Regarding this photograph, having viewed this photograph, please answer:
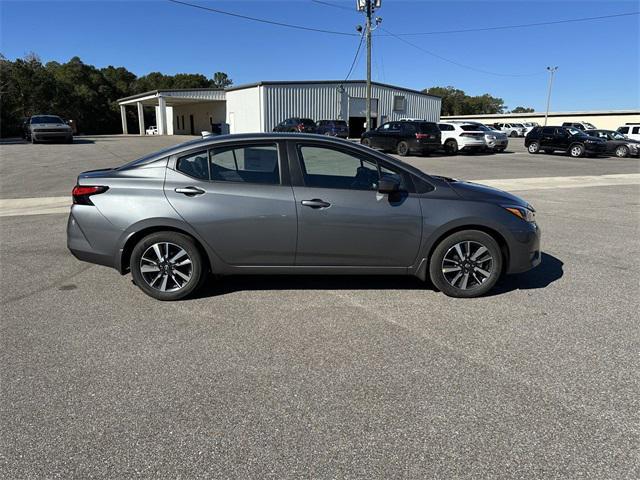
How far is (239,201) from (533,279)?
11.2 ft

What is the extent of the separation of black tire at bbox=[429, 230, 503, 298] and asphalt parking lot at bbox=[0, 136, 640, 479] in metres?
0.17

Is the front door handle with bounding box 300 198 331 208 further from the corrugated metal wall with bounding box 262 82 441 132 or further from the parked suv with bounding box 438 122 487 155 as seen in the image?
the corrugated metal wall with bounding box 262 82 441 132

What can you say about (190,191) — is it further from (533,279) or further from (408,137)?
(408,137)

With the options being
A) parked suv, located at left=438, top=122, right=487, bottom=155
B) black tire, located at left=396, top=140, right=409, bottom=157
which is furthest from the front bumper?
parked suv, located at left=438, top=122, right=487, bottom=155

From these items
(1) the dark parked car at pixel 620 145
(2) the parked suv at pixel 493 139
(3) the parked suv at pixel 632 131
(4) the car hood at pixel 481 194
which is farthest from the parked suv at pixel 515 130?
(4) the car hood at pixel 481 194

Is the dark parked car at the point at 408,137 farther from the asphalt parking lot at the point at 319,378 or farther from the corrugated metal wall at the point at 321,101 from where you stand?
the asphalt parking lot at the point at 319,378

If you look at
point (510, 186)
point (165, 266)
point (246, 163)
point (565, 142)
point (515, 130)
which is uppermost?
point (515, 130)

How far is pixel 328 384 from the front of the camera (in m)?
3.12

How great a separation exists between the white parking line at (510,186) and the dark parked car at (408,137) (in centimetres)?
786

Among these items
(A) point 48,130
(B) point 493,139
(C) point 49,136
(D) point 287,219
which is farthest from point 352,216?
(C) point 49,136

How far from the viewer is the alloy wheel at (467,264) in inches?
179

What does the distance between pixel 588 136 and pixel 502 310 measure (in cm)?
2570

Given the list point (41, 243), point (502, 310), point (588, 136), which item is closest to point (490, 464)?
point (502, 310)

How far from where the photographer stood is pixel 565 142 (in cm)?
2639
